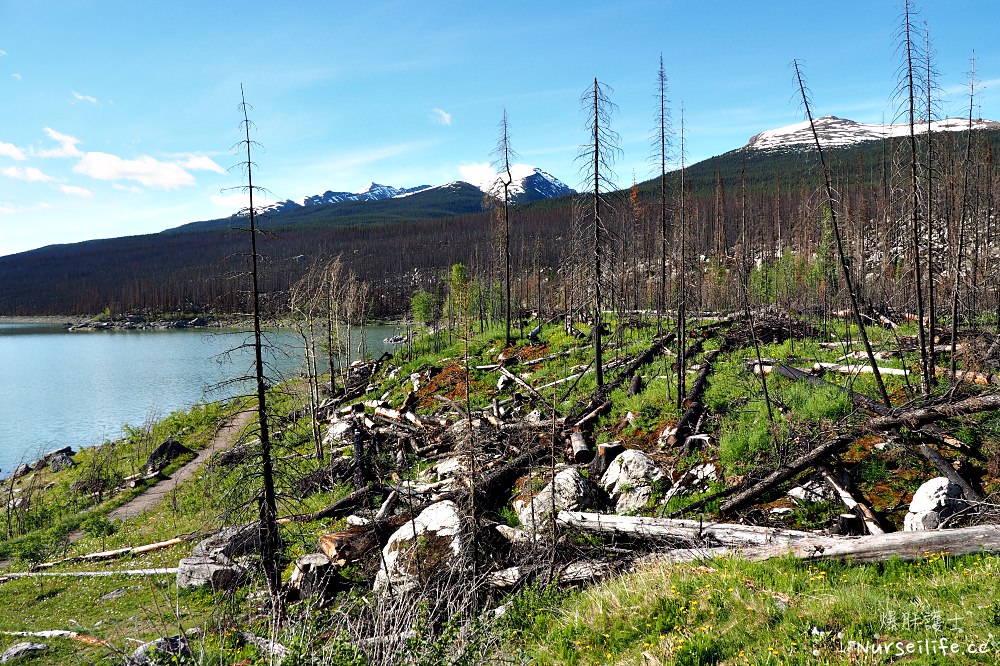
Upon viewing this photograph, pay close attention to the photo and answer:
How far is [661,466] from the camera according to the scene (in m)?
11.1

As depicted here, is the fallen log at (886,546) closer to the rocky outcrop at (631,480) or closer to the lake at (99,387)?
the rocky outcrop at (631,480)

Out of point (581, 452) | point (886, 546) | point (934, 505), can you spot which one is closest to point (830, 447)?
point (934, 505)

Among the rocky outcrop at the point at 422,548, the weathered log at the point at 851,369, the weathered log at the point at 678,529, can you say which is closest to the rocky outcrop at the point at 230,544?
the rocky outcrop at the point at 422,548

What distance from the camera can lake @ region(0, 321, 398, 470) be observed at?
33312 millimetres

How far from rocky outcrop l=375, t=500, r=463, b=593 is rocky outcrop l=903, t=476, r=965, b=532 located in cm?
724

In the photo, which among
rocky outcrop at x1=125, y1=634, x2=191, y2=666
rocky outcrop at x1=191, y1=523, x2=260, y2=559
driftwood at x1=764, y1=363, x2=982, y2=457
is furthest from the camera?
rocky outcrop at x1=191, y1=523, x2=260, y2=559

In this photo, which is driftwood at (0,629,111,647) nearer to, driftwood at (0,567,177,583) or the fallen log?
driftwood at (0,567,177,583)

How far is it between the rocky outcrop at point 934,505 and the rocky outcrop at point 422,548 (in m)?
7.24

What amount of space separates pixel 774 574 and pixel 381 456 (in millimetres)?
13664

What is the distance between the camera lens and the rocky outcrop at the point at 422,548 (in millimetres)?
8836

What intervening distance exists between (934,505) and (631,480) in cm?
492

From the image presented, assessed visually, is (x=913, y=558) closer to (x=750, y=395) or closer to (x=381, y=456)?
(x=750, y=395)

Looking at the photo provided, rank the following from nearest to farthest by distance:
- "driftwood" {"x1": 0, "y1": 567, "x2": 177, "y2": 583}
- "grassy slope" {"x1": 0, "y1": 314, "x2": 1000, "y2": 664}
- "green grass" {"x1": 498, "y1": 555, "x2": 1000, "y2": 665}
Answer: "green grass" {"x1": 498, "y1": 555, "x2": 1000, "y2": 665}
"grassy slope" {"x1": 0, "y1": 314, "x2": 1000, "y2": 664}
"driftwood" {"x1": 0, "y1": 567, "x2": 177, "y2": 583}

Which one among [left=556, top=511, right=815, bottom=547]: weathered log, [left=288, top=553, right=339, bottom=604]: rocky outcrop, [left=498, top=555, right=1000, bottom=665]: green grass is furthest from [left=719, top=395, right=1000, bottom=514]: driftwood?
[left=288, top=553, right=339, bottom=604]: rocky outcrop
